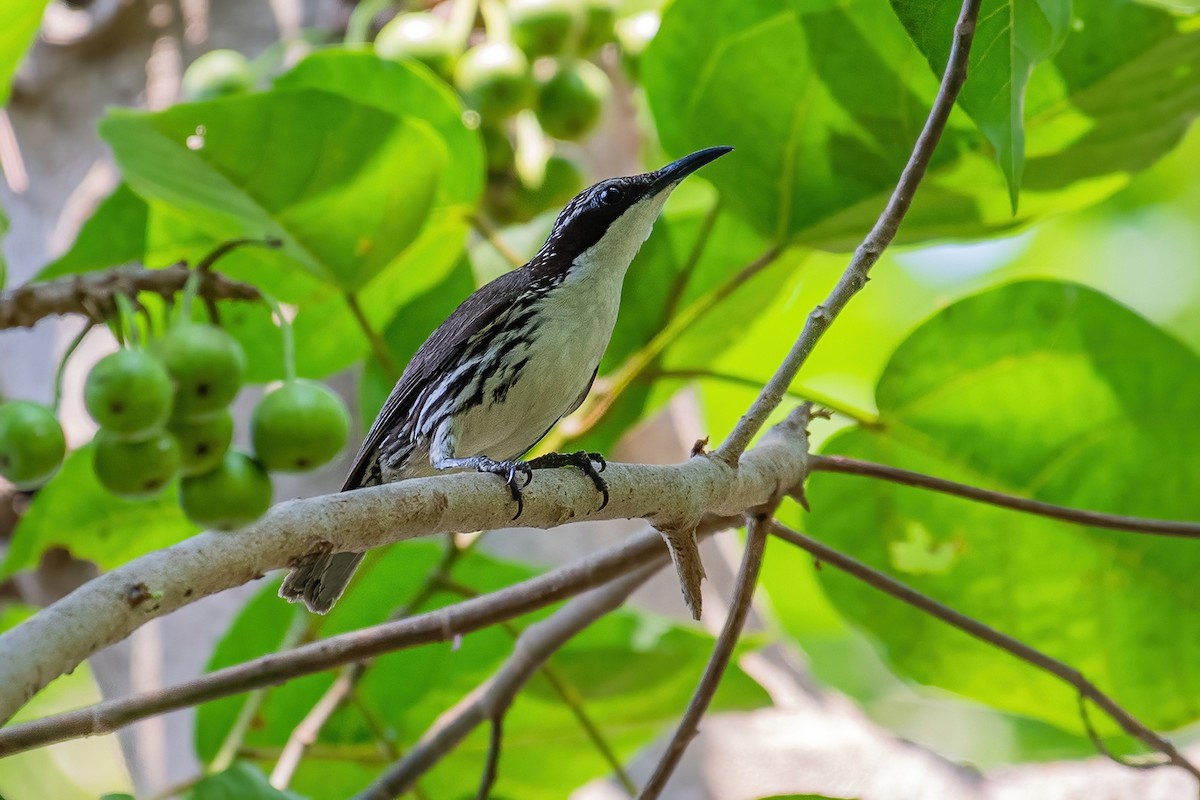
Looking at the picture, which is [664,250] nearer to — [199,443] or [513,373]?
[513,373]

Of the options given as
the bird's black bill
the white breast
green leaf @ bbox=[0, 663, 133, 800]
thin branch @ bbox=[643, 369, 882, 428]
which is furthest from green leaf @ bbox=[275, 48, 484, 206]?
green leaf @ bbox=[0, 663, 133, 800]

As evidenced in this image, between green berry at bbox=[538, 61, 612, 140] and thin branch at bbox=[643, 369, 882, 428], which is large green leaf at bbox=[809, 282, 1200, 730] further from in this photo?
green berry at bbox=[538, 61, 612, 140]

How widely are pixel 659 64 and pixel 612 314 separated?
50 cm

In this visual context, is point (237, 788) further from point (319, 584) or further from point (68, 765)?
point (68, 765)

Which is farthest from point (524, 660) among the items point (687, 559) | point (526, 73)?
point (526, 73)

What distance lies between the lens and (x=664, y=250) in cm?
260

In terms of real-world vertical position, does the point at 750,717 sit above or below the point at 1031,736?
above

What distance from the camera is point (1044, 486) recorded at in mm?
Answer: 2514

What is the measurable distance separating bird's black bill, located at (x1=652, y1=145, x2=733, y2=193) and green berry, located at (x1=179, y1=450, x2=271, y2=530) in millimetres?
1079

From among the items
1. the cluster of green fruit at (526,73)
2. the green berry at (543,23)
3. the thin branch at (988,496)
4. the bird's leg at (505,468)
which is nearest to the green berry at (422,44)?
the cluster of green fruit at (526,73)

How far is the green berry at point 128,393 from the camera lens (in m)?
1.29

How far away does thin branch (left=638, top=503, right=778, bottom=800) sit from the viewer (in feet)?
5.65

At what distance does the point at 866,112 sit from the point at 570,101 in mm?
842

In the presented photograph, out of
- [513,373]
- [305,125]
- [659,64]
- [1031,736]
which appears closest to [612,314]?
[513,373]
